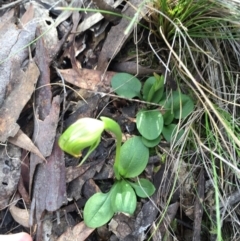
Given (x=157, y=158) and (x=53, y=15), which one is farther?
(x=53, y=15)

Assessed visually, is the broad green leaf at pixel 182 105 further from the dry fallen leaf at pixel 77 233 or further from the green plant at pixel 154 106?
the dry fallen leaf at pixel 77 233

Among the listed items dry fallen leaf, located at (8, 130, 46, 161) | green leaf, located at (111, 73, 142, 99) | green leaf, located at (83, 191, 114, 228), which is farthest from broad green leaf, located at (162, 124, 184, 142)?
dry fallen leaf, located at (8, 130, 46, 161)

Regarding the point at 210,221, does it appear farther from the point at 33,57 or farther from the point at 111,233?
the point at 33,57

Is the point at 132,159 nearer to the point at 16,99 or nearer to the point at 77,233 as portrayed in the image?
the point at 77,233

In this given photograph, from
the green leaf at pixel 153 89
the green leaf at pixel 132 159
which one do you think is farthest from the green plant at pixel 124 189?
the green leaf at pixel 153 89

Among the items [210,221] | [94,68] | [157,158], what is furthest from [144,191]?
[94,68]

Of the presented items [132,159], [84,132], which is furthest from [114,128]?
[132,159]
